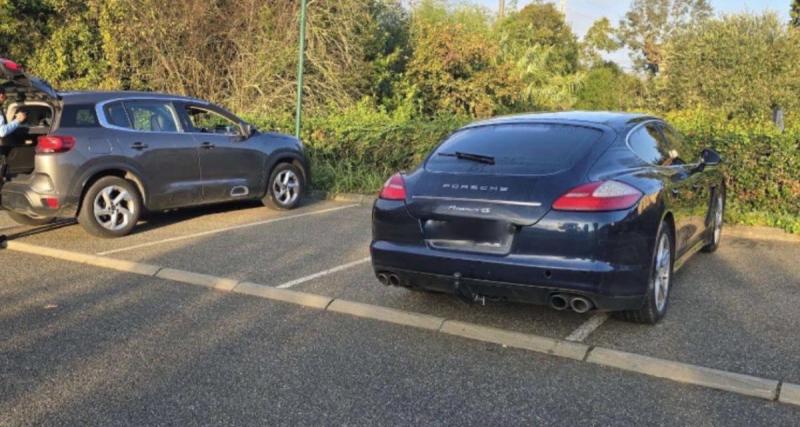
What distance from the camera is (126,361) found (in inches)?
173

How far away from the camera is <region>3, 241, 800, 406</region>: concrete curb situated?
398cm

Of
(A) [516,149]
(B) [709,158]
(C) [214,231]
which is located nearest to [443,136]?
(C) [214,231]

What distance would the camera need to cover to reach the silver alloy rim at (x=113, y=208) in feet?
26.5

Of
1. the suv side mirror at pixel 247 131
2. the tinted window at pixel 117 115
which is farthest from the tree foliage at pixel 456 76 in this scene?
the tinted window at pixel 117 115

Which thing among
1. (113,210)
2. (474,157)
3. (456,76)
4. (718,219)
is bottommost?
(113,210)

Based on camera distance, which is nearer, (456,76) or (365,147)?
(365,147)

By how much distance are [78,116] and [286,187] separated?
3.21 m

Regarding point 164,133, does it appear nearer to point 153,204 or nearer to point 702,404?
point 153,204

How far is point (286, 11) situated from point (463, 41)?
5532mm

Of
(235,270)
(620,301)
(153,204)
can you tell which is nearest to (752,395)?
(620,301)

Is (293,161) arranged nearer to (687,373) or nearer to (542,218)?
(542,218)

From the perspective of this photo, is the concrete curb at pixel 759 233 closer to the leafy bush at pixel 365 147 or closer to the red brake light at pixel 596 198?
the leafy bush at pixel 365 147

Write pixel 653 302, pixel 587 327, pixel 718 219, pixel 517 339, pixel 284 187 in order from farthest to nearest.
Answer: pixel 284 187 < pixel 718 219 < pixel 587 327 < pixel 653 302 < pixel 517 339

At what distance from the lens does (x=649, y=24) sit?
183 feet
